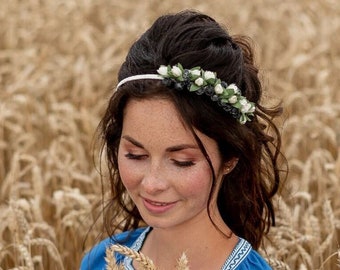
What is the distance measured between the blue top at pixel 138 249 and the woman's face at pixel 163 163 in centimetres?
18

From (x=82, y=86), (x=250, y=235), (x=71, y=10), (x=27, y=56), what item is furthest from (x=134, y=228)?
(x=71, y=10)

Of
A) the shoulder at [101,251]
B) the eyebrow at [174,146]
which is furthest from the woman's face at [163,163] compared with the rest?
A: the shoulder at [101,251]

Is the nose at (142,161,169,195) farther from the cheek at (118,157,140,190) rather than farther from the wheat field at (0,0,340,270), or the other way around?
the wheat field at (0,0,340,270)

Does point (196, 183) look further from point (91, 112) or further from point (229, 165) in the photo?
point (91, 112)

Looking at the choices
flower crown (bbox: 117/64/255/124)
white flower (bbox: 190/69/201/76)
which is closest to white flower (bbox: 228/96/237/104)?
flower crown (bbox: 117/64/255/124)

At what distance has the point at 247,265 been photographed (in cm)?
233

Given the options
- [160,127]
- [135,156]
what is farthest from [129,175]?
[160,127]

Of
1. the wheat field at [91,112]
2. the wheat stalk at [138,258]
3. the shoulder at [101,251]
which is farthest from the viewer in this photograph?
the wheat field at [91,112]

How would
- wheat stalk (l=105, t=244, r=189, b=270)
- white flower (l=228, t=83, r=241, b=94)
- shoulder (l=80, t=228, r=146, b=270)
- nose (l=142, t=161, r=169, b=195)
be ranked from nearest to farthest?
wheat stalk (l=105, t=244, r=189, b=270), nose (l=142, t=161, r=169, b=195), white flower (l=228, t=83, r=241, b=94), shoulder (l=80, t=228, r=146, b=270)

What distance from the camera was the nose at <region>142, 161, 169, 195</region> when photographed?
213 centimetres

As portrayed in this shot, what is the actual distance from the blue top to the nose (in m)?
0.21

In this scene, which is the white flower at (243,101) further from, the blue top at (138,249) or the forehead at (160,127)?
the blue top at (138,249)

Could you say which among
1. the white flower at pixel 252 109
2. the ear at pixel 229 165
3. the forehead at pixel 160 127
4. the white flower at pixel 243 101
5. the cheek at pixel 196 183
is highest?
the white flower at pixel 243 101

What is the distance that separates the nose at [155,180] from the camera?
213cm
